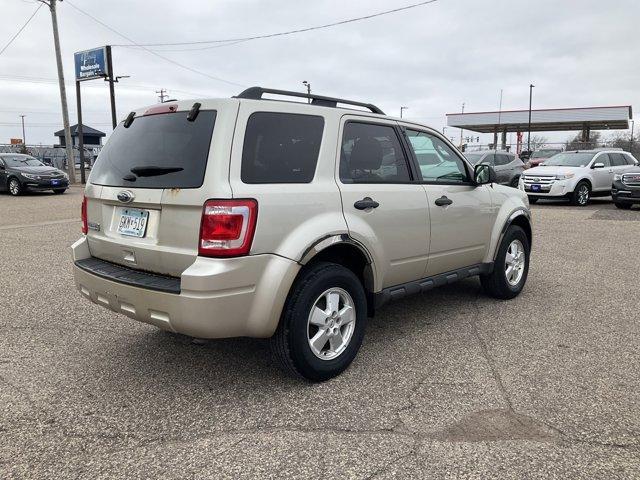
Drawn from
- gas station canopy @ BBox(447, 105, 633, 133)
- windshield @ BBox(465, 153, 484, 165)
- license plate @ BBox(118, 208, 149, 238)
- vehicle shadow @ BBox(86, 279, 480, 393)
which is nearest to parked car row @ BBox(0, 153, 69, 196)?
windshield @ BBox(465, 153, 484, 165)

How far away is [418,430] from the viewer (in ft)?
9.49

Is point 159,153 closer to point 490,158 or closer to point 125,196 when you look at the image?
point 125,196

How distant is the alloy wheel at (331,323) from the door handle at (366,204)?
58 centimetres

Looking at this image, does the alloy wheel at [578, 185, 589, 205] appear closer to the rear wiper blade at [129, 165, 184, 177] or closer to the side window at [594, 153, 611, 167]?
the side window at [594, 153, 611, 167]

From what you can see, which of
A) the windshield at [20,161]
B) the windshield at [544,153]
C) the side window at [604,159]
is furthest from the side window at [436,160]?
the windshield at [544,153]

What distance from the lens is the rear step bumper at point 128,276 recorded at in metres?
3.09

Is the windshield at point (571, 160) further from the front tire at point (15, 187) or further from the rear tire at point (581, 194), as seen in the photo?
the front tire at point (15, 187)

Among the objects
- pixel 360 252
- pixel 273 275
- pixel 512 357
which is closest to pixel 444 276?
pixel 512 357

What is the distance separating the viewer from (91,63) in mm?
26312

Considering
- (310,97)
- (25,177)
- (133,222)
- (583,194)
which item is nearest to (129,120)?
(133,222)

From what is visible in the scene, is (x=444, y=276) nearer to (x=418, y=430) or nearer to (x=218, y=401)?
(x=418, y=430)

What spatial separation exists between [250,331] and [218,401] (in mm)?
520

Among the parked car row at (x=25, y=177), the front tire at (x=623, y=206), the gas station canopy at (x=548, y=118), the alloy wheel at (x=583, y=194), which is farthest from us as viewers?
the gas station canopy at (x=548, y=118)

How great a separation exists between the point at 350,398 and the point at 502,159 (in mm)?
15843
